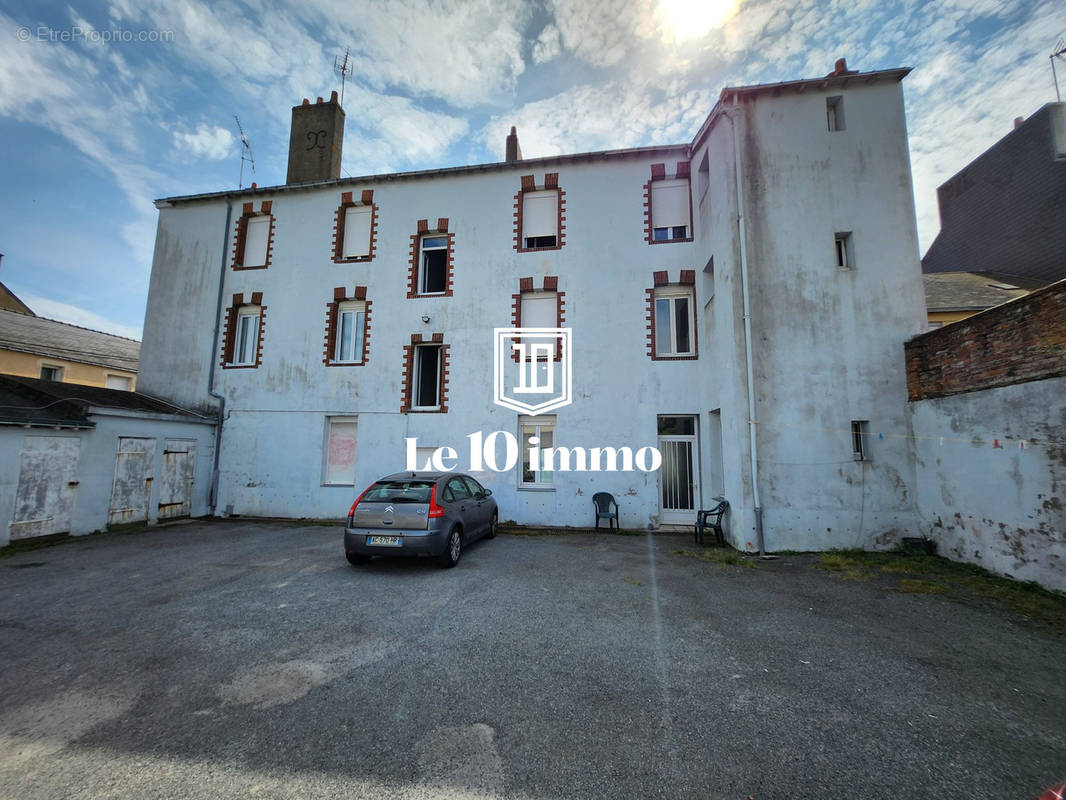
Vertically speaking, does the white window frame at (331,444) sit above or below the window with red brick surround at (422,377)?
below

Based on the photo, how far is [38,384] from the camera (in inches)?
423

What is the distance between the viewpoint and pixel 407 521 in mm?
6938

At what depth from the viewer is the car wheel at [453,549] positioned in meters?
7.21

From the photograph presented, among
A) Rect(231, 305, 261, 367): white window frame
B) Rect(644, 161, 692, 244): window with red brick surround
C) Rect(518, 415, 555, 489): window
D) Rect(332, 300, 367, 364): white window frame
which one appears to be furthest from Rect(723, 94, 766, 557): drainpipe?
Rect(231, 305, 261, 367): white window frame

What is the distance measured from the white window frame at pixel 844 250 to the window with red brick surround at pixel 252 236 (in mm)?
14803

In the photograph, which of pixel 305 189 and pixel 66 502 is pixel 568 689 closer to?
pixel 66 502

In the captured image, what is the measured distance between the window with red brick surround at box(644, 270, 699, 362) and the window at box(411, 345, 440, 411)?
5768mm

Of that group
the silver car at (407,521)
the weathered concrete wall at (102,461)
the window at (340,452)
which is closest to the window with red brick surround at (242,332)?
the weathered concrete wall at (102,461)

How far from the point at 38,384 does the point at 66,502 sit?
3166 millimetres

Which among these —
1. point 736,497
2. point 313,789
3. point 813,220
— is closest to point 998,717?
point 313,789

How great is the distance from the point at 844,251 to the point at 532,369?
707cm

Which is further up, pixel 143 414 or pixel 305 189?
pixel 305 189

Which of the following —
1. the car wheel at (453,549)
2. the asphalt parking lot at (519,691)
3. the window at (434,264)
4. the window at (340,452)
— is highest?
the window at (434,264)

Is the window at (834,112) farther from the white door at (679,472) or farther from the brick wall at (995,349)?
the white door at (679,472)
